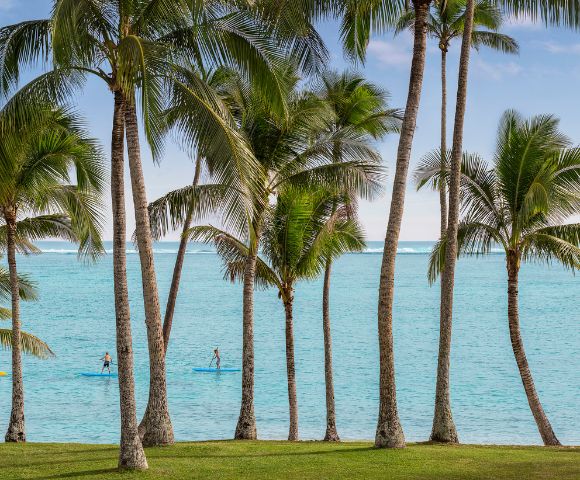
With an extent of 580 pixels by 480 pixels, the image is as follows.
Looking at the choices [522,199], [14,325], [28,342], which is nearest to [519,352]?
[522,199]

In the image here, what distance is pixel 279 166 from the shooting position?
19.9 metres

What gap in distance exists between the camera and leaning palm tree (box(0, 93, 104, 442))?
18234mm

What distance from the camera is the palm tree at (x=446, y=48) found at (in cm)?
1734

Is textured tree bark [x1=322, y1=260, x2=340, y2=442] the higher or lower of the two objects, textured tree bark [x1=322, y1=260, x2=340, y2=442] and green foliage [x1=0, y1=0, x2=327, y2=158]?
the lower

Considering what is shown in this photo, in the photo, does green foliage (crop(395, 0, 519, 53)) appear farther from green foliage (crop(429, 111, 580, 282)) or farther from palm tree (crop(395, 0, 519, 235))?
green foliage (crop(429, 111, 580, 282))

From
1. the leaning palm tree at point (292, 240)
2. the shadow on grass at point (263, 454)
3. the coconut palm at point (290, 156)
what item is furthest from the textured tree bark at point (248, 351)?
the shadow on grass at point (263, 454)

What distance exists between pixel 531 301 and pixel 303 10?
104187 millimetres

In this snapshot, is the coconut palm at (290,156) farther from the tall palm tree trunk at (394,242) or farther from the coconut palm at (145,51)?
the coconut palm at (145,51)

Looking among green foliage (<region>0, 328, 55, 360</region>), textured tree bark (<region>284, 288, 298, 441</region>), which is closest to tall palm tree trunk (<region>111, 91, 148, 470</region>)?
textured tree bark (<region>284, 288, 298, 441</region>)

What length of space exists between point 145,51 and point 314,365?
158ft

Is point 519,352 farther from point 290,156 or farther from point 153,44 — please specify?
point 153,44

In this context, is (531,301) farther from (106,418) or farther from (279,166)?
(279,166)

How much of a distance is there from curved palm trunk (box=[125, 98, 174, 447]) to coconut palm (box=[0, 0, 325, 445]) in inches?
0.7

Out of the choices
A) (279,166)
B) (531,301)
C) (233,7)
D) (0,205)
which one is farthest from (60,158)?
(531,301)
